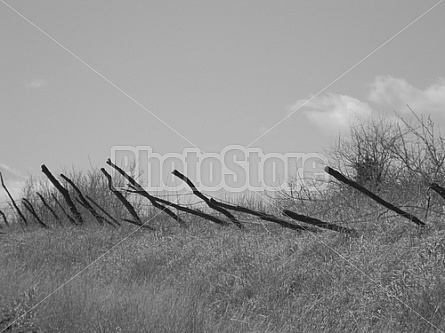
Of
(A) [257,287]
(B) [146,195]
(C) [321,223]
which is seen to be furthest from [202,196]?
(A) [257,287]

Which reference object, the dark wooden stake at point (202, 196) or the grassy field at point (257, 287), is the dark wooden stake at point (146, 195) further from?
the grassy field at point (257, 287)

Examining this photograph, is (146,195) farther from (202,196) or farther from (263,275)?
(263,275)

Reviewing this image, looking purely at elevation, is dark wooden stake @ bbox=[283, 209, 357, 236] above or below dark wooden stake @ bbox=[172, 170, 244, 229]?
below

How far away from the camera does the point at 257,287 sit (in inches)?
256

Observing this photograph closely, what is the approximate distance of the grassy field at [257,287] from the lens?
16.0ft

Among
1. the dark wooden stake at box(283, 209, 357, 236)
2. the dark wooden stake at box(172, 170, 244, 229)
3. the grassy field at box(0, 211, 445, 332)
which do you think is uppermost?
the dark wooden stake at box(172, 170, 244, 229)

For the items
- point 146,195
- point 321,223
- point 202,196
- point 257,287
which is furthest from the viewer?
point 146,195

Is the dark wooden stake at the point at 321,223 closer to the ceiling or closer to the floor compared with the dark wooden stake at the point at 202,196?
closer to the floor

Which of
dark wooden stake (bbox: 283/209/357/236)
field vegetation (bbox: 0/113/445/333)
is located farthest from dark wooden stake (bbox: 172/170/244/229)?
dark wooden stake (bbox: 283/209/357/236)

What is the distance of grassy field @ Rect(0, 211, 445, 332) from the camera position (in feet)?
16.0

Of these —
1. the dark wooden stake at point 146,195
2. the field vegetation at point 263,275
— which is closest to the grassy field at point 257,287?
the field vegetation at point 263,275

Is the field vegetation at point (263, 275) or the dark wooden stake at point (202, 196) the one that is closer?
the field vegetation at point (263, 275)

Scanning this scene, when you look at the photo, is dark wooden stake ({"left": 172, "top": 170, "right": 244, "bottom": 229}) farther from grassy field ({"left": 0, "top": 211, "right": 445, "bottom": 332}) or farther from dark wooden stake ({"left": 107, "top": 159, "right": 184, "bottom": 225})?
dark wooden stake ({"left": 107, "top": 159, "right": 184, "bottom": 225})

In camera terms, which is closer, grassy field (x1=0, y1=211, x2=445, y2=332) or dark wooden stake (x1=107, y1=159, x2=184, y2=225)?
grassy field (x1=0, y1=211, x2=445, y2=332)
